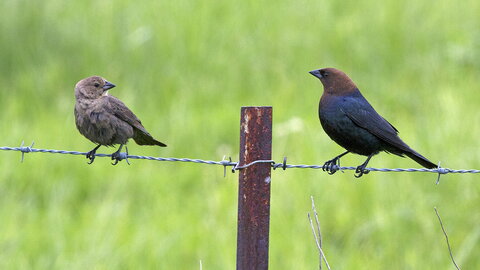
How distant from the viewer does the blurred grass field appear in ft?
18.7

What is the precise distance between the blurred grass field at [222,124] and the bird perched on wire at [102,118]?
1.03 m

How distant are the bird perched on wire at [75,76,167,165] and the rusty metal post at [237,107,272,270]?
1.43 meters

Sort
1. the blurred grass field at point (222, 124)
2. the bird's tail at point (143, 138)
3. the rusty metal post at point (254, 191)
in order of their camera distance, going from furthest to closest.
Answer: the blurred grass field at point (222, 124) < the bird's tail at point (143, 138) < the rusty metal post at point (254, 191)

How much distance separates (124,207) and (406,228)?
7.02 feet

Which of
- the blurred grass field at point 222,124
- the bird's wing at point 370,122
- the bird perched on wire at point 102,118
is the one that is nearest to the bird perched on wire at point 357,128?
the bird's wing at point 370,122

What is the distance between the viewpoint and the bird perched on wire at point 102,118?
15.0 feet

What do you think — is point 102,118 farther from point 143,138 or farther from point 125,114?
point 143,138

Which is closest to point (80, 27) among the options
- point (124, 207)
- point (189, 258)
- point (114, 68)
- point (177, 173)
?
point (114, 68)

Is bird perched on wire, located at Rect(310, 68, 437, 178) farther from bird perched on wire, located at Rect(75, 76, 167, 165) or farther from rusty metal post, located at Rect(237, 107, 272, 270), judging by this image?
rusty metal post, located at Rect(237, 107, 272, 270)

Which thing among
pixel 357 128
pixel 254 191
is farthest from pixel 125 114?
pixel 254 191

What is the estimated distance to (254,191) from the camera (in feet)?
10.4

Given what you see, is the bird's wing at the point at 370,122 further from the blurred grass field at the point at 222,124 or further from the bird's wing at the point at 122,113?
the blurred grass field at the point at 222,124

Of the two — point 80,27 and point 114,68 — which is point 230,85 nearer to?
point 114,68

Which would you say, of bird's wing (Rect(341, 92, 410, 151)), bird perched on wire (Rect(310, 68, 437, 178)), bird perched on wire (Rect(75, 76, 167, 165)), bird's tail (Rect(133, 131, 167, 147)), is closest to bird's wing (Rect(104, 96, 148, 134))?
bird perched on wire (Rect(75, 76, 167, 165))
